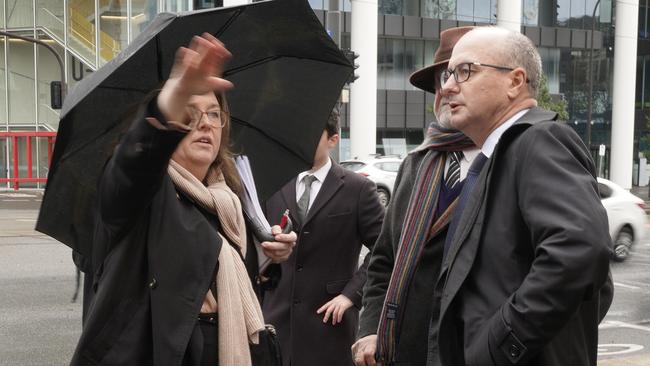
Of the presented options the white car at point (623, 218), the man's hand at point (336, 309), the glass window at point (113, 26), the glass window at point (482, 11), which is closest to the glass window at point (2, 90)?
the glass window at point (113, 26)

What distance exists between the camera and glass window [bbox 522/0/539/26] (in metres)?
43.9

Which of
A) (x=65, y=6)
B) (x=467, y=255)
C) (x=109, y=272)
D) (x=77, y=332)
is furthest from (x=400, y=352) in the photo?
(x=65, y=6)

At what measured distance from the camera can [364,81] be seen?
112ft

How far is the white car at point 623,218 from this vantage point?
13.5 metres

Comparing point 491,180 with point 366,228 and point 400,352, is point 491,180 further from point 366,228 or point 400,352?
point 366,228

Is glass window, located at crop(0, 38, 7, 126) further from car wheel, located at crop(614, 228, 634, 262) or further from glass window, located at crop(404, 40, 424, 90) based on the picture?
car wheel, located at crop(614, 228, 634, 262)

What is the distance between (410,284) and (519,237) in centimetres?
63

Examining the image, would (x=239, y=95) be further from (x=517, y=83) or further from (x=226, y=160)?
(x=517, y=83)

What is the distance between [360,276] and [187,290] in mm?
1837

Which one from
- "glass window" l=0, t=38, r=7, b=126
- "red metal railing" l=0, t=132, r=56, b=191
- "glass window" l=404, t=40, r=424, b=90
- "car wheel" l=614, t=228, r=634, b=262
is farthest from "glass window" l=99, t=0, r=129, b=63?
"car wheel" l=614, t=228, r=634, b=262

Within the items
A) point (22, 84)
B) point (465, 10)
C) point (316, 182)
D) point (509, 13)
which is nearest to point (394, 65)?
point (465, 10)

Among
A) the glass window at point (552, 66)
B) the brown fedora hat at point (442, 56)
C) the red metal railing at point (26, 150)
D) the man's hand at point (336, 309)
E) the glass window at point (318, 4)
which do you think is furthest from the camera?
the glass window at point (552, 66)

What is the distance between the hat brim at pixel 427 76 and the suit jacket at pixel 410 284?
436mm

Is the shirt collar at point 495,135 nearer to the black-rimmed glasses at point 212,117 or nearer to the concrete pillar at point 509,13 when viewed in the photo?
the black-rimmed glasses at point 212,117
